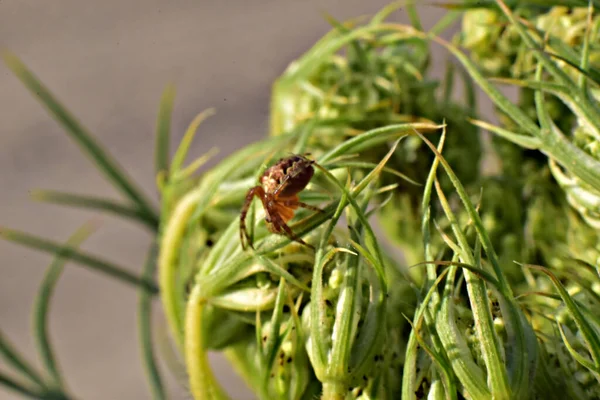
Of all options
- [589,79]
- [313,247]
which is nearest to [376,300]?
[313,247]

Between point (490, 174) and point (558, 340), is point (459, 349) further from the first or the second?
point (490, 174)

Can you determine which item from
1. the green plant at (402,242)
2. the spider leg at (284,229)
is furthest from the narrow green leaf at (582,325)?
the spider leg at (284,229)

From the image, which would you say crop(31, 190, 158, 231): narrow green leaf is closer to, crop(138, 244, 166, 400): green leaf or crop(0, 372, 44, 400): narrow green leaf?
crop(138, 244, 166, 400): green leaf

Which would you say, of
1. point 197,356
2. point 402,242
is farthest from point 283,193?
point 402,242

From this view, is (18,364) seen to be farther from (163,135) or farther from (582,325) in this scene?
Result: (582,325)

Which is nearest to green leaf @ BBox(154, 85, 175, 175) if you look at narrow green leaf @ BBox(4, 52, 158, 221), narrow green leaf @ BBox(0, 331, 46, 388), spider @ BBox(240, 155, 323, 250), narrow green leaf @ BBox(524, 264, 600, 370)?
narrow green leaf @ BBox(4, 52, 158, 221)

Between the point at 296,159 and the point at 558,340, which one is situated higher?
the point at 296,159

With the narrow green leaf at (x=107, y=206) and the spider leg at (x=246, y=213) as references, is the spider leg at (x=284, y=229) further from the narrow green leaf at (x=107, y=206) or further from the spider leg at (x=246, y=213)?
the narrow green leaf at (x=107, y=206)
